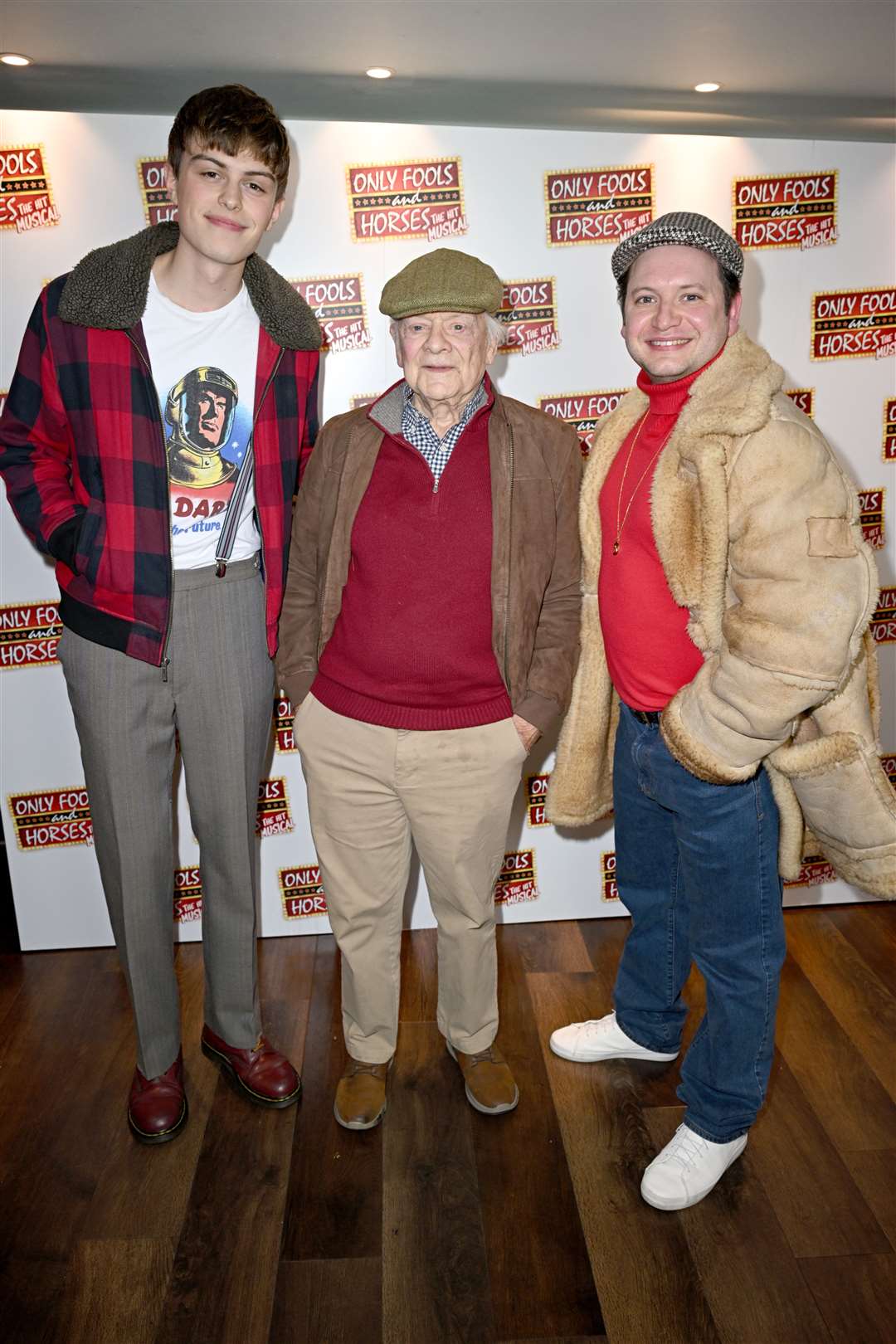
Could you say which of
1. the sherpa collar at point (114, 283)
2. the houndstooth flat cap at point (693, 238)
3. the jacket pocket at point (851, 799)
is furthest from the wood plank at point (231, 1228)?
the houndstooth flat cap at point (693, 238)

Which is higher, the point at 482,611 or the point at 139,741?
the point at 482,611

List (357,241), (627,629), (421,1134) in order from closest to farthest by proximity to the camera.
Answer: (627,629), (421,1134), (357,241)

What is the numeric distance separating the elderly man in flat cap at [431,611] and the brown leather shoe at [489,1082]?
0.25m

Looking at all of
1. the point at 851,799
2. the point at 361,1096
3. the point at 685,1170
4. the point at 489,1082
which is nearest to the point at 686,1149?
the point at 685,1170

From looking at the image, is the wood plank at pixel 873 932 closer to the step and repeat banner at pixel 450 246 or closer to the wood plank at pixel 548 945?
the wood plank at pixel 548 945

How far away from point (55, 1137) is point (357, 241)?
2.25m

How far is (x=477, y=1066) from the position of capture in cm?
236

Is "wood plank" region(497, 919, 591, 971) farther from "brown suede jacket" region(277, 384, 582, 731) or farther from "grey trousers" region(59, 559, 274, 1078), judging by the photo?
"brown suede jacket" region(277, 384, 582, 731)

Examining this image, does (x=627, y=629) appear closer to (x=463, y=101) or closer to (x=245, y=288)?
(x=245, y=288)

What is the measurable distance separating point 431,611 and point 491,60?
1.38m

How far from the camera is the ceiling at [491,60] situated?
84.4 inches

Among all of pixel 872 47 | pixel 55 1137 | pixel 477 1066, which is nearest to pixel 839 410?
pixel 872 47

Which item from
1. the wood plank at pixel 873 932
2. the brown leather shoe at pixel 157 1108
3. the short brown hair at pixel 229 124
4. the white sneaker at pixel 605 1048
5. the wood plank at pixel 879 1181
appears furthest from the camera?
the wood plank at pixel 873 932

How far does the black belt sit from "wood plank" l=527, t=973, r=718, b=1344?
0.94m
